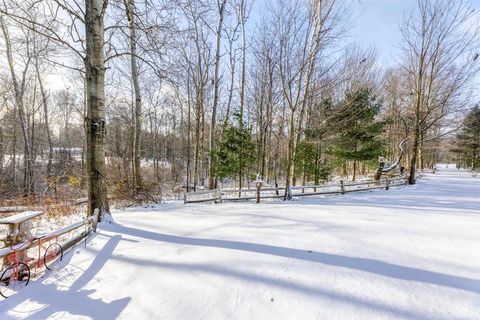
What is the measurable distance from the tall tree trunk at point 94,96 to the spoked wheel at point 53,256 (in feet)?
5.61

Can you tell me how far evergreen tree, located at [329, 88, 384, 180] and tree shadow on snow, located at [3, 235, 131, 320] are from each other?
50.0ft

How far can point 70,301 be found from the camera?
2963mm

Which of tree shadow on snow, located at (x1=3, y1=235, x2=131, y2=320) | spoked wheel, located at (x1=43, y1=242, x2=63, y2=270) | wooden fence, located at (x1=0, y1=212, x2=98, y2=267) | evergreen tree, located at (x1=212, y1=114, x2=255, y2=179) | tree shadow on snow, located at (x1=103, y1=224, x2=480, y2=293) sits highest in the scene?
evergreen tree, located at (x1=212, y1=114, x2=255, y2=179)

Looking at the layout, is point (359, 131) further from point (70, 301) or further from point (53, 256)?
point (70, 301)

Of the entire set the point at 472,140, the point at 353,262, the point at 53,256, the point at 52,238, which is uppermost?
the point at 472,140

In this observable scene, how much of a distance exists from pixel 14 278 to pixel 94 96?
3.80 metres

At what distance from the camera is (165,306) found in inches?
108

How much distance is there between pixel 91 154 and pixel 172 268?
3.62 metres

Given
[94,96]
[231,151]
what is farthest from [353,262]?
[231,151]

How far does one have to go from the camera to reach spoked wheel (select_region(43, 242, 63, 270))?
389 cm

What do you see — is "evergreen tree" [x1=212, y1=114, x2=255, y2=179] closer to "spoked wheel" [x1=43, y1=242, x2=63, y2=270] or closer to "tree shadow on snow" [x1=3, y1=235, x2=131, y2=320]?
"spoked wheel" [x1=43, y1=242, x2=63, y2=270]

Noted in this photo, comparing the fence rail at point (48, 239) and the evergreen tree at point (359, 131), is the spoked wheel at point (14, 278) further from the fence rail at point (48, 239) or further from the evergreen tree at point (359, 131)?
the evergreen tree at point (359, 131)

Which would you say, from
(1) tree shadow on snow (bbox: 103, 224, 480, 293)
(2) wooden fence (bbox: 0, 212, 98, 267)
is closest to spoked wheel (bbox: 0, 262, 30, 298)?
(2) wooden fence (bbox: 0, 212, 98, 267)

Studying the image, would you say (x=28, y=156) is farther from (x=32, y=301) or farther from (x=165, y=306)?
(x=165, y=306)
